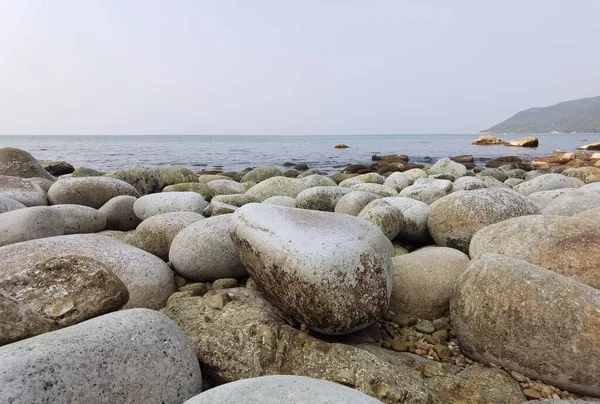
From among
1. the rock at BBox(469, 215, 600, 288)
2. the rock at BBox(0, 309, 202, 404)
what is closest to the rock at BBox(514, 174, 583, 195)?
the rock at BBox(469, 215, 600, 288)

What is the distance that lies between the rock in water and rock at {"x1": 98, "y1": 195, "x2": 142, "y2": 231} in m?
3.08

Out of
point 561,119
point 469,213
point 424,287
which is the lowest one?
point 424,287

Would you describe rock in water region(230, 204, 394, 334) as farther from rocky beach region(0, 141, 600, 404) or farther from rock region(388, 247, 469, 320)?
rock region(388, 247, 469, 320)

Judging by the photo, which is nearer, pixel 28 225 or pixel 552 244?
pixel 552 244

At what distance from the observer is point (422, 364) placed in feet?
8.07

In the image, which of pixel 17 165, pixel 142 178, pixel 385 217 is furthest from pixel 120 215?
pixel 17 165

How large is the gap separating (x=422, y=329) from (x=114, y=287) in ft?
7.00

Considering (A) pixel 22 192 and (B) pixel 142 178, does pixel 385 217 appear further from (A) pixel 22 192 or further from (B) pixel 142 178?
(B) pixel 142 178

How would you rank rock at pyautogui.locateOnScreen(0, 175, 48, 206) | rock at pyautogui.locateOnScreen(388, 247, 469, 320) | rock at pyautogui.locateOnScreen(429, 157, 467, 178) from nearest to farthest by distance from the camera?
1. rock at pyautogui.locateOnScreen(388, 247, 469, 320)
2. rock at pyautogui.locateOnScreen(0, 175, 48, 206)
3. rock at pyautogui.locateOnScreen(429, 157, 467, 178)

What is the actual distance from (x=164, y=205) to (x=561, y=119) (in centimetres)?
16482

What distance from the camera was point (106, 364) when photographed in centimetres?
168

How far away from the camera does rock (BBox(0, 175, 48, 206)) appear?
18.3 ft

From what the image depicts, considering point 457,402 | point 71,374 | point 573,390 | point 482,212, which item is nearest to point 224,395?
point 71,374

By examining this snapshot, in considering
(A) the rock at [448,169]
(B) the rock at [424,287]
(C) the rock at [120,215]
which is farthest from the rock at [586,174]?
(C) the rock at [120,215]
